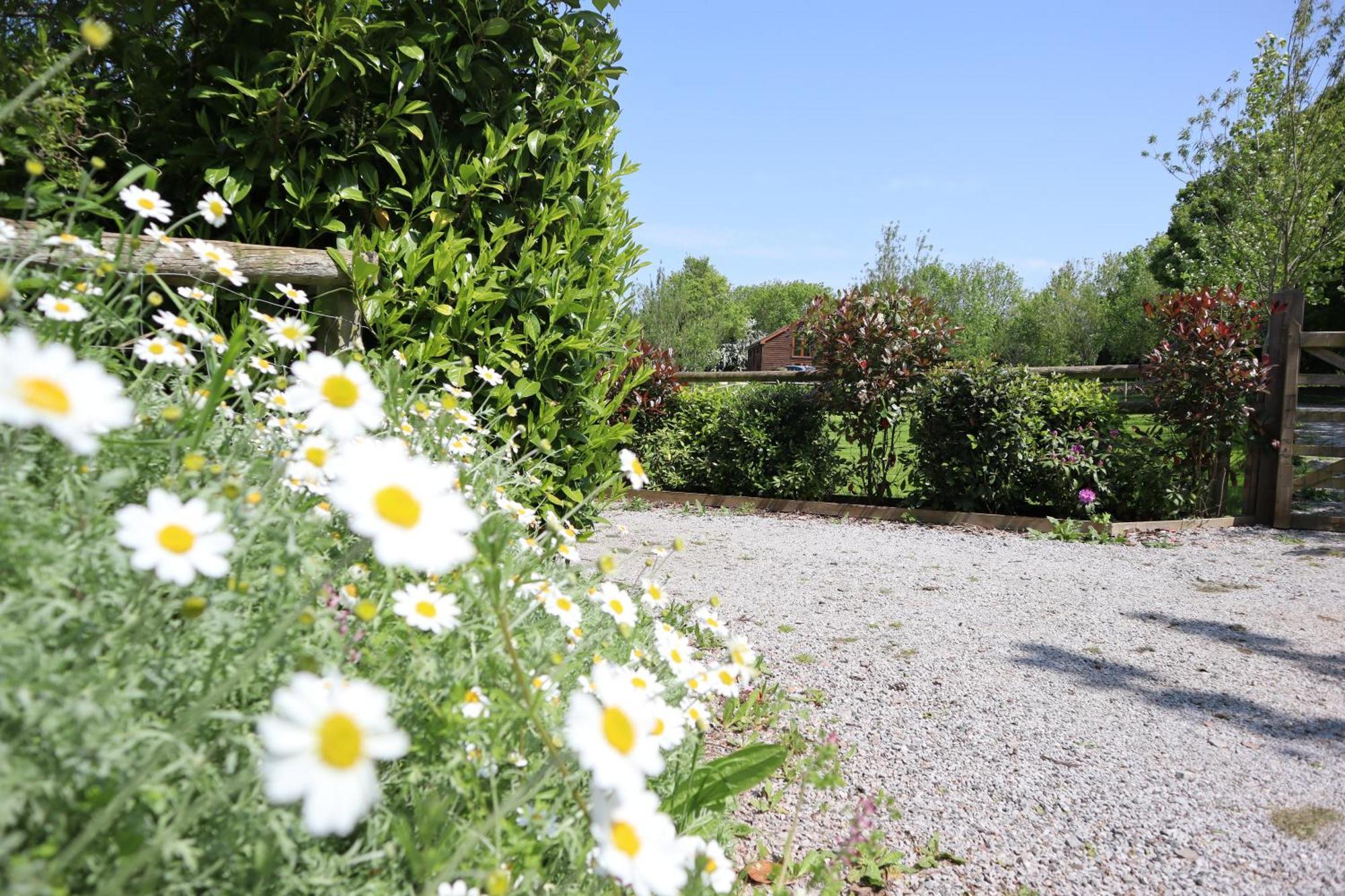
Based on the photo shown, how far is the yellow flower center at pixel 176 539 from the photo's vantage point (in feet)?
2.72

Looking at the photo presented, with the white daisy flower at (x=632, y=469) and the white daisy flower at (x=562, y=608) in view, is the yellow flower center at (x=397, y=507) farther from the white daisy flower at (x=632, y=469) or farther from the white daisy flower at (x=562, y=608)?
the white daisy flower at (x=632, y=469)

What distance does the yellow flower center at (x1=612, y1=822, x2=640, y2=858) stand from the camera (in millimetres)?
839

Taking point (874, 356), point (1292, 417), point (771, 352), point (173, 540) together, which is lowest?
point (173, 540)

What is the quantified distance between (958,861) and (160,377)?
85.6 inches

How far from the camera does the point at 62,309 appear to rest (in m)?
1.26

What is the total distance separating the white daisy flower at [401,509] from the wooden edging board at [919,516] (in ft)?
20.6

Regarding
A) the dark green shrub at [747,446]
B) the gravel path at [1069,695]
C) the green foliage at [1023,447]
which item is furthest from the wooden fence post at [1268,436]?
the dark green shrub at [747,446]

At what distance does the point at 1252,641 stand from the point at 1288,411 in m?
3.87

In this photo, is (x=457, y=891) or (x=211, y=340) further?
(x=211, y=340)

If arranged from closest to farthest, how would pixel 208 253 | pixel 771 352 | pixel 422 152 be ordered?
pixel 208 253
pixel 422 152
pixel 771 352

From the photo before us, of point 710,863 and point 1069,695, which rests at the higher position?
point 710,863

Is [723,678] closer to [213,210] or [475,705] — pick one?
[475,705]

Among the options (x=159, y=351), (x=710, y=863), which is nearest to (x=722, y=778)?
(x=710, y=863)

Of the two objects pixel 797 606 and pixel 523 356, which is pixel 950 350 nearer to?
pixel 797 606
